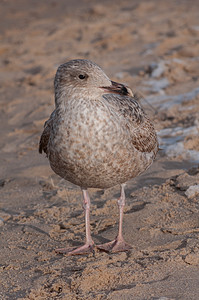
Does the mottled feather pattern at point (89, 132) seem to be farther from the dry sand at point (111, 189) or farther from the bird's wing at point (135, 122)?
the dry sand at point (111, 189)

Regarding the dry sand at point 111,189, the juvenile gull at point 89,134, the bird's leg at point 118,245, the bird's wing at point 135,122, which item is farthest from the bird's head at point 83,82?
the dry sand at point 111,189

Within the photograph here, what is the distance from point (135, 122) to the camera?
5.39 metres

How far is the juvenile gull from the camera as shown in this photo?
4.60m

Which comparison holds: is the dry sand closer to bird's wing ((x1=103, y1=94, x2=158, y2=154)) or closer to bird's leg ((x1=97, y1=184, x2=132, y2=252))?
bird's leg ((x1=97, y1=184, x2=132, y2=252))

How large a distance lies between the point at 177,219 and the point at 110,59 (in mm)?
6682

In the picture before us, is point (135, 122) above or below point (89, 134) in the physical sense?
below

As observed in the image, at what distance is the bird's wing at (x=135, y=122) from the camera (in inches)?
204

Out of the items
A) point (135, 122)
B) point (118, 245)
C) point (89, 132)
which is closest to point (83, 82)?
point (89, 132)

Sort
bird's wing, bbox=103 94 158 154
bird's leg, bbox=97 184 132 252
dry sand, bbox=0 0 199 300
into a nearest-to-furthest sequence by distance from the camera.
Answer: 1. dry sand, bbox=0 0 199 300
2. bird's leg, bbox=97 184 132 252
3. bird's wing, bbox=103 94 158 154

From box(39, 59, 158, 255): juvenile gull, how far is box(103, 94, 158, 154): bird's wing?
67mm

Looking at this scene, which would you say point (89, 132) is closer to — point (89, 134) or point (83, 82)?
point (89, 134)

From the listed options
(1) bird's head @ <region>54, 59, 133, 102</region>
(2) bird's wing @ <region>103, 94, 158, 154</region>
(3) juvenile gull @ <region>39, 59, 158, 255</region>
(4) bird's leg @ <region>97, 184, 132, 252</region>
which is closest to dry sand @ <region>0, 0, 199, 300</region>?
(4) bird's leg @ <region>97, 184, 132, 252</region>

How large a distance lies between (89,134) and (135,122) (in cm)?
95

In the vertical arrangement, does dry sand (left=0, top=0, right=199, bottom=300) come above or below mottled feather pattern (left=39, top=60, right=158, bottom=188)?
below
